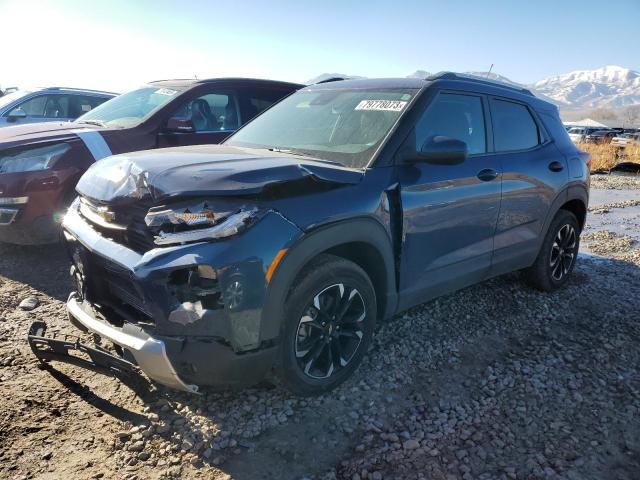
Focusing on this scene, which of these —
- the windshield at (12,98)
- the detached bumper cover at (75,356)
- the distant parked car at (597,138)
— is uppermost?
the windshield at (12,98)

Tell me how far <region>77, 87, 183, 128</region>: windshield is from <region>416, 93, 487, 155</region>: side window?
3.14 m

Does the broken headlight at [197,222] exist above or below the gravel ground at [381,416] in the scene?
above

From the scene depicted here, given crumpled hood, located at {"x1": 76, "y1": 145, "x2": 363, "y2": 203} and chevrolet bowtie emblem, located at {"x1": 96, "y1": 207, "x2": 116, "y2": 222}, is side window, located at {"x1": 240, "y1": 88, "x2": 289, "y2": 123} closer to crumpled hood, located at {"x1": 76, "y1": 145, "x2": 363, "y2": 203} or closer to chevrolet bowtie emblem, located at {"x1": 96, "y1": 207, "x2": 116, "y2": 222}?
crumpled hood, located at {"x1": 76, "y1": 145, "x2": 363, "y2": 203}

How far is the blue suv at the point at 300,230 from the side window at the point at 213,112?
1702 millimetres

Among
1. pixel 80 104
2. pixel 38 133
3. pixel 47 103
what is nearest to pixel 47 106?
pixel 47 103

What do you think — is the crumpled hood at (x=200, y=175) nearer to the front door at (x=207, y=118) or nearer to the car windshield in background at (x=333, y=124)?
the car windshield in background at (x=333, y=124)

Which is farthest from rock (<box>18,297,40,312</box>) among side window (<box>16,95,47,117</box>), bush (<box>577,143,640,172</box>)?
bush (<box>577,143,640,172</box>)

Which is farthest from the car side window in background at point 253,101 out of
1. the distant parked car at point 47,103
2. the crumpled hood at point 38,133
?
the distant parked car at point 47,103

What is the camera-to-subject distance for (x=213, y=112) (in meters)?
5.57

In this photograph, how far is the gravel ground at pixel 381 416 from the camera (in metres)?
2.29

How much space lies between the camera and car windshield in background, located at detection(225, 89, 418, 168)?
3.04 m

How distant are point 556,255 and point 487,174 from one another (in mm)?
1634

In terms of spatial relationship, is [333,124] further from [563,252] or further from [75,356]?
[563,252]

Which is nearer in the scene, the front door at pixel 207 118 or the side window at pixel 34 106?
the front door at pixel 207 118
